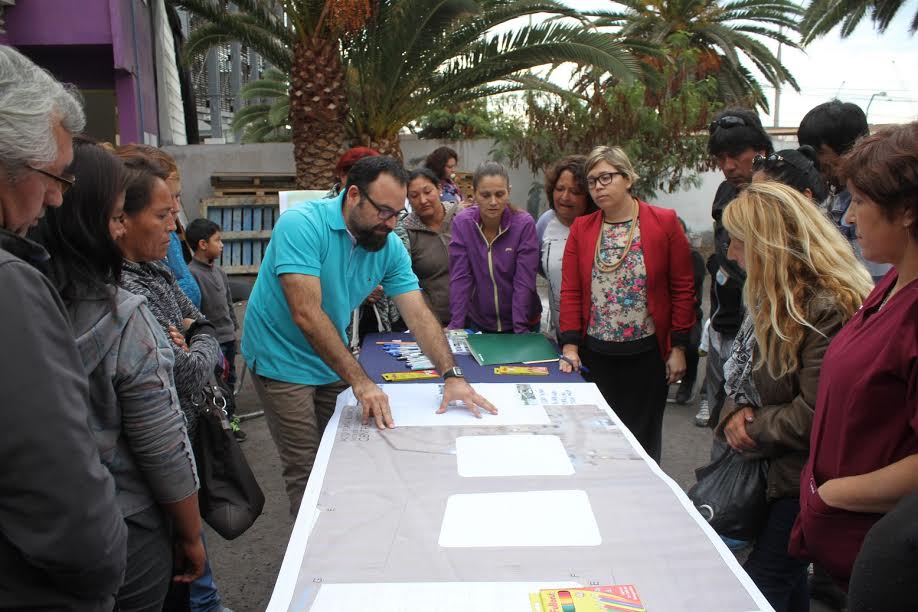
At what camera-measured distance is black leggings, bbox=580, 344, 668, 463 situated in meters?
3.05

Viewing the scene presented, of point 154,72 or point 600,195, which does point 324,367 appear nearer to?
point 600,195

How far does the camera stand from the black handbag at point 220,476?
1771 mm

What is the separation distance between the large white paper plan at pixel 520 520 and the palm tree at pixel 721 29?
13.3 meters

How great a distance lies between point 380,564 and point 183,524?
18.2 inches

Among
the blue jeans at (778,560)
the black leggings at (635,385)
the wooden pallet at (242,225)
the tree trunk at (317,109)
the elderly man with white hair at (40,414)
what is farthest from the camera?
the wooden pallet at (242,225)

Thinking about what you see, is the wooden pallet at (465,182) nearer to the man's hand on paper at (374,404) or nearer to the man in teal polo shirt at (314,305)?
the man in teal polo shirt at (314,305)

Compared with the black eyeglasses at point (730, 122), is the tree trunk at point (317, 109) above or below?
above

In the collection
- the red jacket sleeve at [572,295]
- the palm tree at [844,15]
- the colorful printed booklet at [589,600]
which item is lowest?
the colorful printed booklet at [589,600]

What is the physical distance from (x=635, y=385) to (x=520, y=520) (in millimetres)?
1663

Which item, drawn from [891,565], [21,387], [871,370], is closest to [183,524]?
[21,387]

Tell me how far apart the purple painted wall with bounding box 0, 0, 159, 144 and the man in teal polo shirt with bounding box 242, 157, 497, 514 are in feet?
22.6

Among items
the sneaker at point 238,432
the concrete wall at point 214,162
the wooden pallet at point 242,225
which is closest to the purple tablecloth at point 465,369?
the sneaker at point 238,432

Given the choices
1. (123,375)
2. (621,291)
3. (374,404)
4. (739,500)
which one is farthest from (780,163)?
(123,375)

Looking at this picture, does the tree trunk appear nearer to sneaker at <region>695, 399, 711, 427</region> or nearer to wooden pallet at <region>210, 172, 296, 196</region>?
wooden pallet at <region>210, 172, 296, 196</region>
